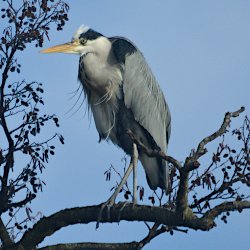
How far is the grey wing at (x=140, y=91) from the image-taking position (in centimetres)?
724

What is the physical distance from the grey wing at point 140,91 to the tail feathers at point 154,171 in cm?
19

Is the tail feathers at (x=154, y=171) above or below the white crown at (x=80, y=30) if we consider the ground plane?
below

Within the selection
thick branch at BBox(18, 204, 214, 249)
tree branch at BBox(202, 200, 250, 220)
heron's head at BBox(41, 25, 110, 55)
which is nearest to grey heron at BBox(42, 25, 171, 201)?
heron's head at BBox(41, 25, 110, 55)

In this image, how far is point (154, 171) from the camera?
7383 mm

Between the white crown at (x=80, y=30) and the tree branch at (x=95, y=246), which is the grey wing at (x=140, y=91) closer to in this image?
the white crown at (x=80, y=30)

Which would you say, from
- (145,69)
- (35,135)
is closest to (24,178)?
(35,135)

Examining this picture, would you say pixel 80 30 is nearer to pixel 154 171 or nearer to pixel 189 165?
pixel 154 171

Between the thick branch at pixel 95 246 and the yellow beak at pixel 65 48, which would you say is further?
the yellow beak at pixel 65 48

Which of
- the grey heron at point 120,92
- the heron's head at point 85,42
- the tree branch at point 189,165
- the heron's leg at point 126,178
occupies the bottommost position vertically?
the tree branch at point 189,165

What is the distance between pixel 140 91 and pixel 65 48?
3.15ft

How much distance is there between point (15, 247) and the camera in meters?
6.25

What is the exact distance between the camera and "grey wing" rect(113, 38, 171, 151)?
7238 mm

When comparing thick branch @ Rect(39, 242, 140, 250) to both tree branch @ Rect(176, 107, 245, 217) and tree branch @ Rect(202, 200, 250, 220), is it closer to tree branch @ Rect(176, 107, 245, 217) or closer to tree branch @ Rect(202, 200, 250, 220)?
tree branch @ Rect(176, 107, 245, 217)

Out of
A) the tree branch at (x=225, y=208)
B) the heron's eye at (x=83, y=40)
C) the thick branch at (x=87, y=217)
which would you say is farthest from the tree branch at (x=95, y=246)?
the heron's eye at (x=83, y=40)
